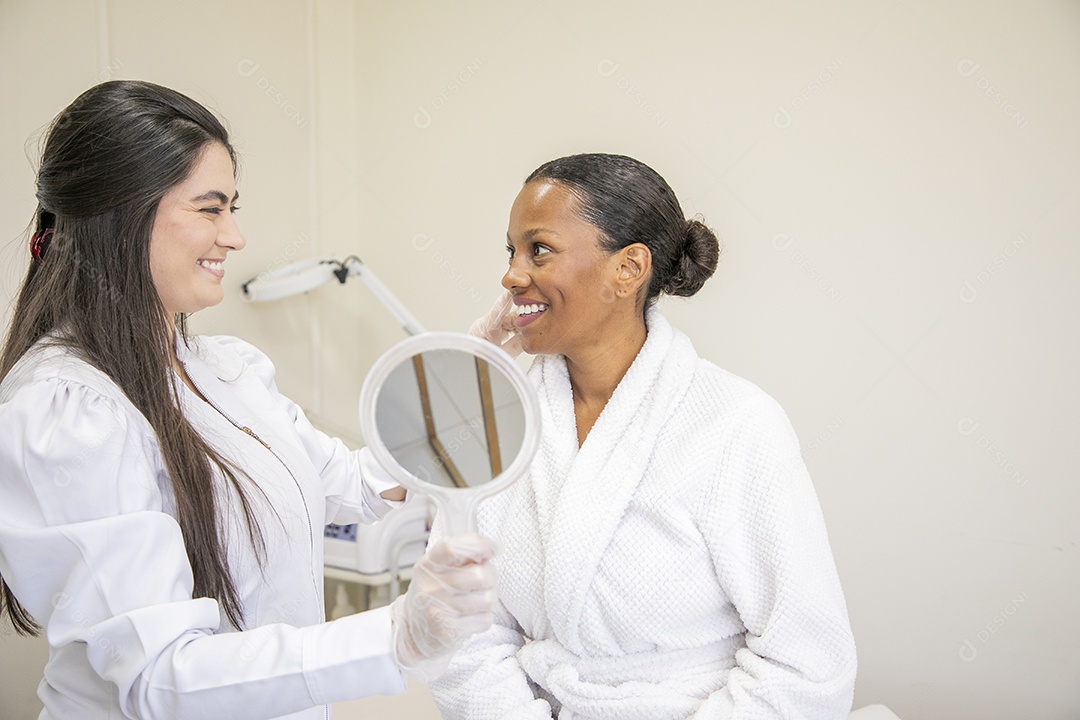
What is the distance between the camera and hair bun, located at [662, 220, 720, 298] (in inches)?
52.9

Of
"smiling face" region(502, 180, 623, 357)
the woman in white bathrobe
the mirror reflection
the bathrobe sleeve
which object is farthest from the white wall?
the mirror reflection

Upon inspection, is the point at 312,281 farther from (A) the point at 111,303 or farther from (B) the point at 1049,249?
(B) the point at 1049,249

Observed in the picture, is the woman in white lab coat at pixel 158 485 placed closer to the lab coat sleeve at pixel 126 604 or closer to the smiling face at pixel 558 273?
the lab coat sleeve at pixel 126 604

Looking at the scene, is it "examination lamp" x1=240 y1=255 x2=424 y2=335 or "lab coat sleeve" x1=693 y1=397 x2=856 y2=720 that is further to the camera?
"examination lamp" x1=240 y1=255 x2=424 y2=335

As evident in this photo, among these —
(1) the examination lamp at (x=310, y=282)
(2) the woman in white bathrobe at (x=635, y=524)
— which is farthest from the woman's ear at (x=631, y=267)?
(1) the examination lamp at (x=310, y=282)

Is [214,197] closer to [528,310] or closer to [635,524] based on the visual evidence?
[528,310]

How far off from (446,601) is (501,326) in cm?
64

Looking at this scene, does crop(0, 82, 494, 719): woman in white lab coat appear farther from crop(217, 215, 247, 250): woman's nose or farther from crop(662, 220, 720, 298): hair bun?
crop(662, 220, 720, 298): hair bun

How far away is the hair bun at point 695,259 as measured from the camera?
4.41 ft

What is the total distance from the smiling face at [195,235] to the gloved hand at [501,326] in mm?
404

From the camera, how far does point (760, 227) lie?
6.89 ft

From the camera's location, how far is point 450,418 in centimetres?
96

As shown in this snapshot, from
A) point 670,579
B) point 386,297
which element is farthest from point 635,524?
point 386,297

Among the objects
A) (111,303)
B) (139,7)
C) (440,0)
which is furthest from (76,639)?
(440,0)
